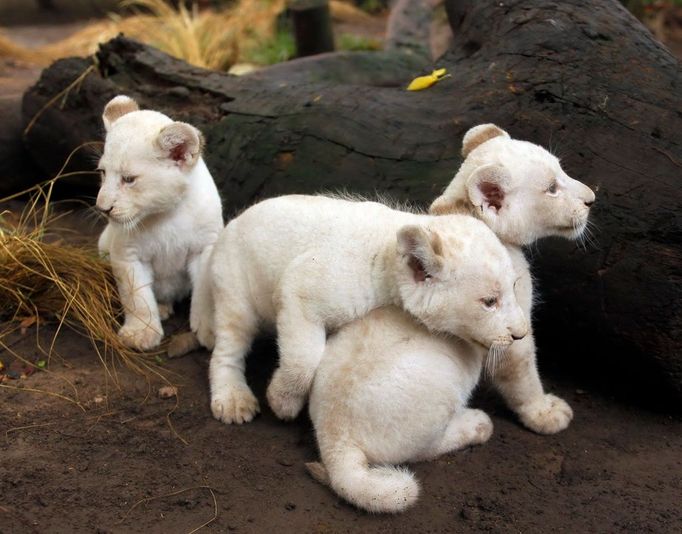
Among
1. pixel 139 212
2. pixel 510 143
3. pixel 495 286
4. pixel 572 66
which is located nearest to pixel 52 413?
pixel 139 212

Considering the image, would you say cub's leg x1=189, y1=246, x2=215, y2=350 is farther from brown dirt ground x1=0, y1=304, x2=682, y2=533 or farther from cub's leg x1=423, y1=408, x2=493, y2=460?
cub's leg x1=423, y1=408, x2=493, y2=460

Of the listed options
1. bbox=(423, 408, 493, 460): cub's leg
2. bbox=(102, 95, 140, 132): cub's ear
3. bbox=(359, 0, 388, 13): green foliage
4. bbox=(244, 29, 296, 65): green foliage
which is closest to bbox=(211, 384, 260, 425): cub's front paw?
bbox=(423, 408, 493, 460): cub's leg

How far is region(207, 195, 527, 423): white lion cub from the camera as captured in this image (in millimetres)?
3908

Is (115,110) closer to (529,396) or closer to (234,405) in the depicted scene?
(234,405)

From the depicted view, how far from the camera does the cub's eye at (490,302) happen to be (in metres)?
3.91

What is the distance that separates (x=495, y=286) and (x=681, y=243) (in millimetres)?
1289

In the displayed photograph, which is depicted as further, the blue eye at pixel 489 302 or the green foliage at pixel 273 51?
the green foliage at pixel 273 51

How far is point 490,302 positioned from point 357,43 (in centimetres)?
1029

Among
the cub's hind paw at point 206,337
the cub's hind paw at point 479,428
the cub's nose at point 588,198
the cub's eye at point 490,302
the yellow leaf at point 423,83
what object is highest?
the yellow leaf at point 423,83

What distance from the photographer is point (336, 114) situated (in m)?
5.92

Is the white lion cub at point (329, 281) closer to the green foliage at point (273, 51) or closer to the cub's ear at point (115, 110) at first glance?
the cub's ear at point (115, 110)

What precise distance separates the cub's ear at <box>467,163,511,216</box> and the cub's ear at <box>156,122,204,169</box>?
1.85m

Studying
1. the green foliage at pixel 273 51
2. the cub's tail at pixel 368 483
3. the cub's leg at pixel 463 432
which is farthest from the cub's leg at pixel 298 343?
the green foliage at pixel 273 51

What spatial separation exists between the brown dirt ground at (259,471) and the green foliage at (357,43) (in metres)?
9.35
